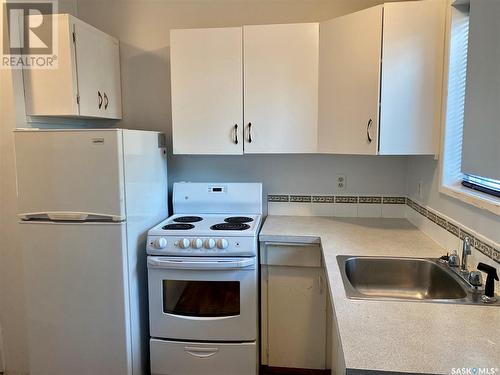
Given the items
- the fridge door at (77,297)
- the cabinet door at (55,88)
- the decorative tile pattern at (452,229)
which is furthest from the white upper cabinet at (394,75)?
the cabinet door at (55,88)

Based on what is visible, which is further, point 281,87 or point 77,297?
point 281,87

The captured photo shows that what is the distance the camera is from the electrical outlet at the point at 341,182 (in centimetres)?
263

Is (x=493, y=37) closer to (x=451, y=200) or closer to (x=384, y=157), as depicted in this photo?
(x=451, y=200)

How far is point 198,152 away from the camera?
241cm

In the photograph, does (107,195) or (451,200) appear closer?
(451,200)

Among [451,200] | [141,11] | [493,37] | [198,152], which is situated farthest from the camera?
[141,11]

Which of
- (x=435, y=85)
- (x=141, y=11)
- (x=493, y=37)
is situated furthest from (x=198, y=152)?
(x=493, y=37)

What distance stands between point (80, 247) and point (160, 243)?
42 centimetres

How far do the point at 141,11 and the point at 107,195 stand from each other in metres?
1.51

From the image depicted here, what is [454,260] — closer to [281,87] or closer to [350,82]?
[350,82]

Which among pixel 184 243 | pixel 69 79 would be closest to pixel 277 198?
pixel 184 243

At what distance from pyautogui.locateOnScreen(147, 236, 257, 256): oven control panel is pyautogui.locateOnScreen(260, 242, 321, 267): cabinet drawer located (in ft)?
0.45

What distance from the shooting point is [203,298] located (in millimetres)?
2148

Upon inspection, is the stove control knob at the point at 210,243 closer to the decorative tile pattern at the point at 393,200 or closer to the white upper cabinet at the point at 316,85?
the white upper cabinet at the point at 316,85
